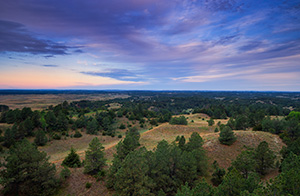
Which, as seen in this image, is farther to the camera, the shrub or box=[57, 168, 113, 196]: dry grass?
the shrub

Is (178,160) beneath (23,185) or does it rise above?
above

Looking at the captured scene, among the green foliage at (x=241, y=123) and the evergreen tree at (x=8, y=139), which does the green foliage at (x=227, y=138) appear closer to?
the green foliage at (x=241, y=123)

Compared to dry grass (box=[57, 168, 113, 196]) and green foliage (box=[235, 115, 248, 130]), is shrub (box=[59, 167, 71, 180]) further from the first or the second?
green foliage (box=[235, 115, 248, 130])

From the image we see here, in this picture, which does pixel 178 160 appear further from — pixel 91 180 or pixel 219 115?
pixel 219 115

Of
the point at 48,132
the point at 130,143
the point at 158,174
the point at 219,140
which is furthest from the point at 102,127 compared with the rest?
the point at 158,174

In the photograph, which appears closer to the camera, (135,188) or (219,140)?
(135,188)

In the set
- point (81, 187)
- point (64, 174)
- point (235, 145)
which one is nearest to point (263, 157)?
point (235, 145)

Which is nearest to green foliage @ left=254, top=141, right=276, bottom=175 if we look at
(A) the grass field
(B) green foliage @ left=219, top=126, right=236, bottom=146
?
(A) the grass field
